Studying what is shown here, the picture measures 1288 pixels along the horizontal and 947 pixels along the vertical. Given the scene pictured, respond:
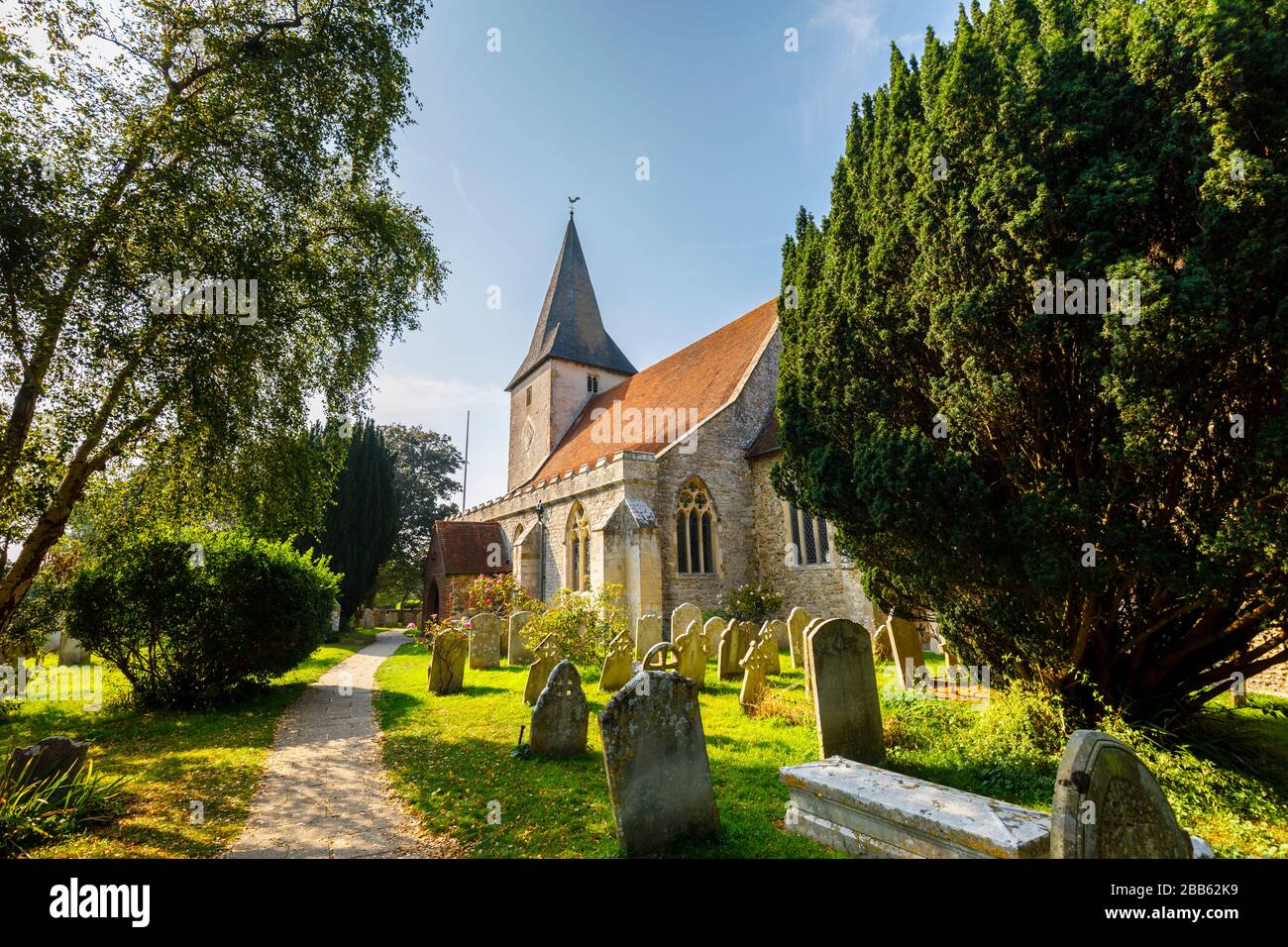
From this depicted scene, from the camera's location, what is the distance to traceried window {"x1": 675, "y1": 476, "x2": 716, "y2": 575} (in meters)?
14.4

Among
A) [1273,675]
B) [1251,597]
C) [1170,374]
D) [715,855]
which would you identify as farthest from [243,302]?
[1273,675]

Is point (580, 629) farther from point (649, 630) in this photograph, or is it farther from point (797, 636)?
point (797, 636)

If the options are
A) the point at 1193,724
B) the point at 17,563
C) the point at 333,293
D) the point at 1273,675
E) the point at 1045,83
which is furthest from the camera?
the point at 333,293

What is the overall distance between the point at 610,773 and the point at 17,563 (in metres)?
6.81

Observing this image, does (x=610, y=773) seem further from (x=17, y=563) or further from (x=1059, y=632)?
(x=17, y=563)

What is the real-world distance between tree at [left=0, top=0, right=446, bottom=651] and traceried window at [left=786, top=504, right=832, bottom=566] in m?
10.7

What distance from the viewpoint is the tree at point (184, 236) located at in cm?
531

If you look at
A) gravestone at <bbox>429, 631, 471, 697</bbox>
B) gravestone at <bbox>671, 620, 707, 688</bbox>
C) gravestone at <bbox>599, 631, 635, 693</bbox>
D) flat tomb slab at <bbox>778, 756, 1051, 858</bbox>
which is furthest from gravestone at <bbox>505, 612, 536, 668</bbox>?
flat tomb slab at <bbox>778, 756, 1051, 858</bbox>

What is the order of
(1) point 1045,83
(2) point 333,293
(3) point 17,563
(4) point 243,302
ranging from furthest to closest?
(2) point 333,293
(4) point 243,302
(3) point 17,563
(1) point 1045,83

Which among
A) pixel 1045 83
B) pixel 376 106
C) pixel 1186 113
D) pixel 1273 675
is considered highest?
pixel 376 106

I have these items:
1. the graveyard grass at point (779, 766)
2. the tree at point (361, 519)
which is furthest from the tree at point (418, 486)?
the graveyard grass at point (779, 766)

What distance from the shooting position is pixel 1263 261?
322cm

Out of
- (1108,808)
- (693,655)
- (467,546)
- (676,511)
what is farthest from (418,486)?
(1108,808)

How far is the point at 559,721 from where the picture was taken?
5.51 metres
